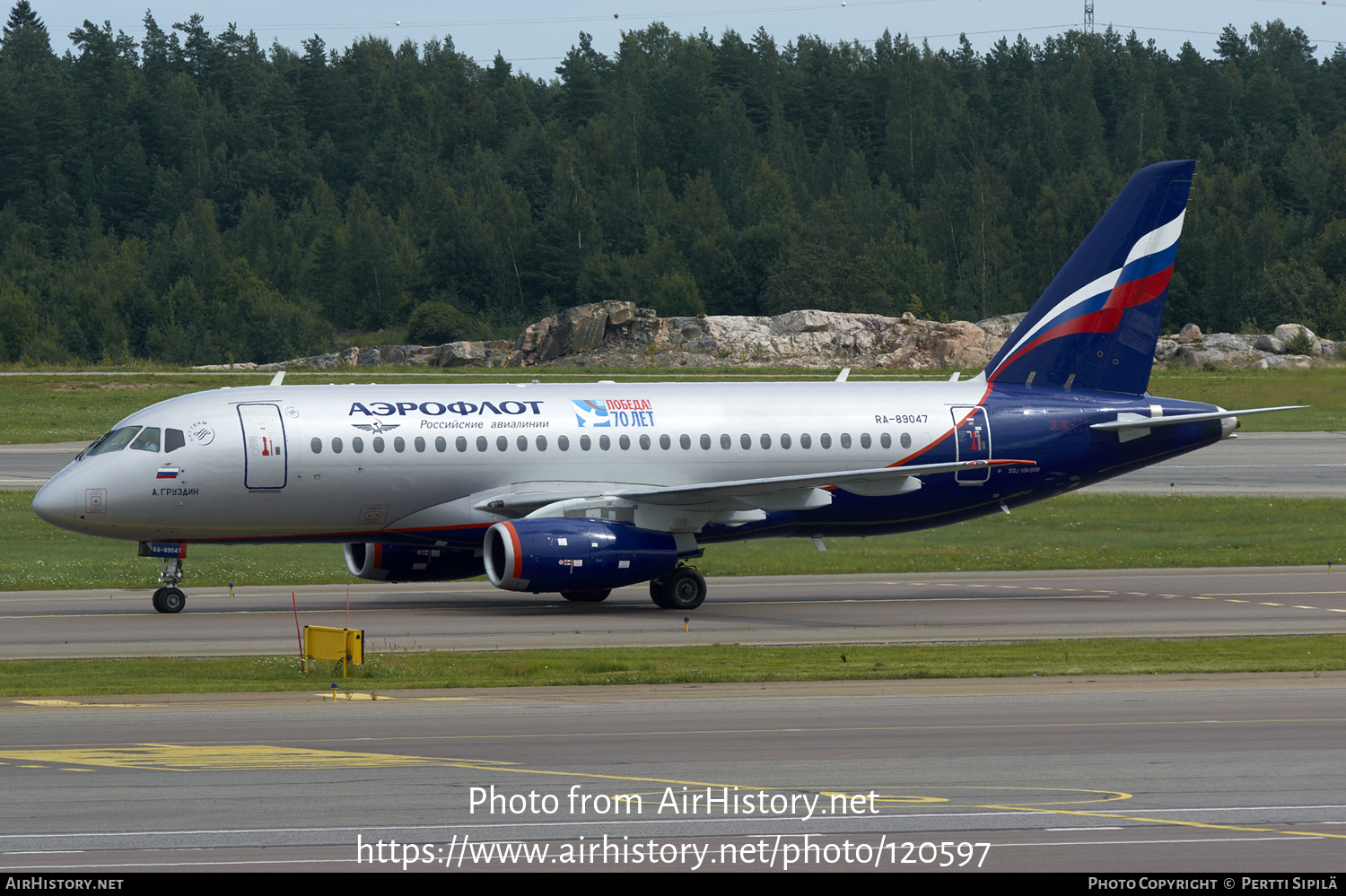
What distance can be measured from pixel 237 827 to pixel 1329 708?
43.7 ft

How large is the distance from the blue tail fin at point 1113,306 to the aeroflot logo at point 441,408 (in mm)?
11027

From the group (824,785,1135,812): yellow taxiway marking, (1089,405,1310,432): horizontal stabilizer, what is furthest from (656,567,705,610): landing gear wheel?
(824,785,1135,812): yellow taxiway marking

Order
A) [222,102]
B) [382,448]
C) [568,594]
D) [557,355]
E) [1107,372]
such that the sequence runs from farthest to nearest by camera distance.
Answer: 1. [222,102]
2. [557,355]
3. [1107,372]
4. [568,594]
5. [382,448]

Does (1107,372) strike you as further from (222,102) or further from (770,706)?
(222,102)

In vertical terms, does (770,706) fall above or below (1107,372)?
below

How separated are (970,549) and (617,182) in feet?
377

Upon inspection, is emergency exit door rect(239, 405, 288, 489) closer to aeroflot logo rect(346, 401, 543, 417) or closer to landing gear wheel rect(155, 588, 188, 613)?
aeroflot logo rect(346, 401, 543, 417)

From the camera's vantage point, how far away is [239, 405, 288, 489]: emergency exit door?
2997cm

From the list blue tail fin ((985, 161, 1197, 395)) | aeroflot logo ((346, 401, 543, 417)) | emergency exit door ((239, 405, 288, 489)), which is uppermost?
blue tail fin ((985, 161, 1197, 395))

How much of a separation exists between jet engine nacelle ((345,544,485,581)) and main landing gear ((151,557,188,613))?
3.57 metres

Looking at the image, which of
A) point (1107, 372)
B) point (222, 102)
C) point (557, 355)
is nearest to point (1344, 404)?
point (1107, 372)

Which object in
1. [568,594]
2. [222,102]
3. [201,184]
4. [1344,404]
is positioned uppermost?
[222,102]

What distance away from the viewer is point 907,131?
168m

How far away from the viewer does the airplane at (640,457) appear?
1174 inches
